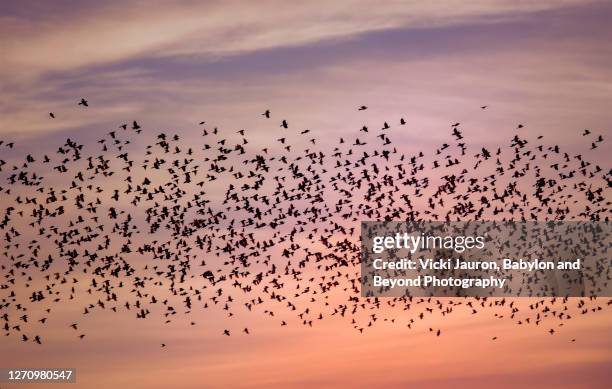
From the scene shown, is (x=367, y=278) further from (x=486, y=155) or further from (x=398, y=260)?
(x=486, y=155)

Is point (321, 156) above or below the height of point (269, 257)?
above

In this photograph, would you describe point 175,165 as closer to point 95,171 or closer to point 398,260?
point 95,171

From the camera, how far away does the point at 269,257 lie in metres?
57.5

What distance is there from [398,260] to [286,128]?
451 inches

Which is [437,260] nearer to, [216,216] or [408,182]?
Answer: [408,182]

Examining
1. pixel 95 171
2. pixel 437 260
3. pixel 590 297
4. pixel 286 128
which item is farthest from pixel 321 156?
pixel 590 297

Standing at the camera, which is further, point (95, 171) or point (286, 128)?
point (95, 171)

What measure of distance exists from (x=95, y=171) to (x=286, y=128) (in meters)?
12.5

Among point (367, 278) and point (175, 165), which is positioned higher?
point (175, 165)

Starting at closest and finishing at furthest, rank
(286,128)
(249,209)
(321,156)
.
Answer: (286,128), (321,156), (249,209)

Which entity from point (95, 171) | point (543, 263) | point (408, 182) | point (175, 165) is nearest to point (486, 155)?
point (408, 182)

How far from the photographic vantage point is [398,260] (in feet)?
188

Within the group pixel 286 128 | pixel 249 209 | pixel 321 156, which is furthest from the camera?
pixel 249 209

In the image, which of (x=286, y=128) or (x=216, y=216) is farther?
(x=216, y=216)
